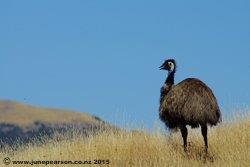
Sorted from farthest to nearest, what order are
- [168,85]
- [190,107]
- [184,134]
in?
[168,85] → [184,134] → [190,107]

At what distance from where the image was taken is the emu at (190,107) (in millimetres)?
16016

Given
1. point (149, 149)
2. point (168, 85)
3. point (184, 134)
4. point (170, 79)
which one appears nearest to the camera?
point (184, 134)

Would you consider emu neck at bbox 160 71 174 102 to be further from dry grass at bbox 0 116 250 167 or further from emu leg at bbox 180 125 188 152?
emu leg at bbox 180 125 188 152

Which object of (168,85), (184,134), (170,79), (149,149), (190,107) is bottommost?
(149,149)

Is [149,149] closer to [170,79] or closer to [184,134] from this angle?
[184,134]

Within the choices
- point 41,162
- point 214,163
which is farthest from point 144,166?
point 41,162

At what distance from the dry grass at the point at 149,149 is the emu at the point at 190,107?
501mm

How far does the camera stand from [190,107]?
631 inches

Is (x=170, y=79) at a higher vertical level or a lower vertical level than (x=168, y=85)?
higher

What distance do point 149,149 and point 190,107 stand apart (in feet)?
5.43

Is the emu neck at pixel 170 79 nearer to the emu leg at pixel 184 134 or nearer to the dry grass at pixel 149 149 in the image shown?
the dry grass at pixel 149 149

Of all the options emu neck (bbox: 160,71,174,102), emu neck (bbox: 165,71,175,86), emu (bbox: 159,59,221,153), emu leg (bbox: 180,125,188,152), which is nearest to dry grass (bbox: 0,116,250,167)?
emu leg (bbox: 180,125,188,152)

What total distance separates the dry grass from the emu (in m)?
0.50

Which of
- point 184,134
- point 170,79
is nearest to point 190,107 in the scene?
point 184,134
